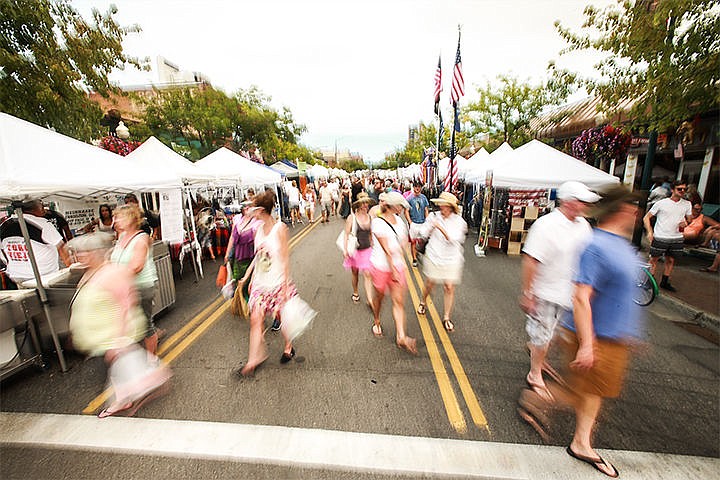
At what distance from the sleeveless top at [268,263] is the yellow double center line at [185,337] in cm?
A: 162

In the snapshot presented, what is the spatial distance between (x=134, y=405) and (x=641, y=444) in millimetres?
4451

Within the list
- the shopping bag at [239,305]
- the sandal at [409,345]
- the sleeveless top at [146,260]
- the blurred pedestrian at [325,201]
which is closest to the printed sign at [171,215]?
the shopping bag at [239,305]

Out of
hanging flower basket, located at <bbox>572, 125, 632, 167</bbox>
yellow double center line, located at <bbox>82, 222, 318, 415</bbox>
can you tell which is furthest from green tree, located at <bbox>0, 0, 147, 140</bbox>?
hanging flower basket, located at <bbox>572, 125, 632, 167</bbox>

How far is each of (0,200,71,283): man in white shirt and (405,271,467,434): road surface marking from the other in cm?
519

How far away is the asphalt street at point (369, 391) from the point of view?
99.0 inches

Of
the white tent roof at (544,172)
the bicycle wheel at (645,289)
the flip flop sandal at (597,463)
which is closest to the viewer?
the flip flop sandal at (597,463)

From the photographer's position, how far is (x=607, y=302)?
6.84 ft

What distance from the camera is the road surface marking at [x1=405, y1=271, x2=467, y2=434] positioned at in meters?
2.81

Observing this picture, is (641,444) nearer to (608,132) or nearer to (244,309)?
(244,309)

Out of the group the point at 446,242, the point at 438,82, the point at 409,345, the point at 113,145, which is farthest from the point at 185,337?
the point at 438,82

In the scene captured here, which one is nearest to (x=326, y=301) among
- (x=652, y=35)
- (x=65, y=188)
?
(x=65, y=188)

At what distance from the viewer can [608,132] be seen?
9.50 meters

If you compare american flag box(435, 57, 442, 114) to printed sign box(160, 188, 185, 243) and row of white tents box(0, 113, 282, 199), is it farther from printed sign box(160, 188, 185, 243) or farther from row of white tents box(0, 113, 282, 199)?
row of white tents box(0, 113, 282, 199)

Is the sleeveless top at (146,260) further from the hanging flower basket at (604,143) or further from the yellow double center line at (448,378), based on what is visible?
the hanging flower basket at (604,143)
